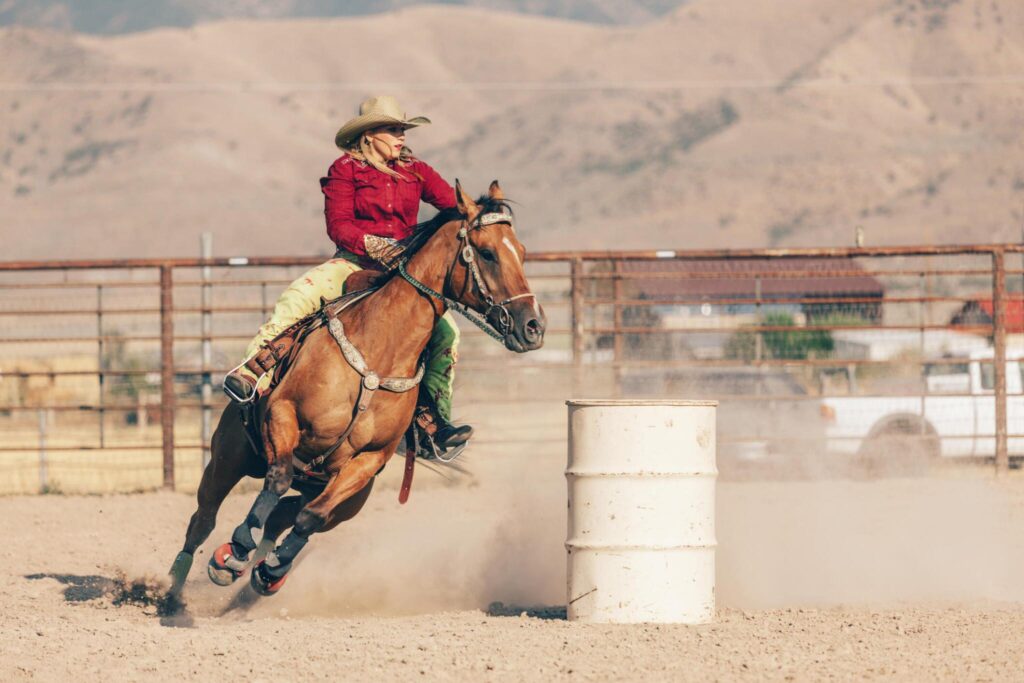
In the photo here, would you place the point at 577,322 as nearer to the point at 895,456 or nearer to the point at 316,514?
the point at 895,456

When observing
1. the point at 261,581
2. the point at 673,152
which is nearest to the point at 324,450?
the point at 261,581

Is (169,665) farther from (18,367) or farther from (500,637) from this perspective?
(18,367)

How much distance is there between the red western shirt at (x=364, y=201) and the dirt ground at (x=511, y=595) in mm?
1904

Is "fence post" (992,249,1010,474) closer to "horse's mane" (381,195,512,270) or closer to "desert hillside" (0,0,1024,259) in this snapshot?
"horse's mane" (381,195,512,270)

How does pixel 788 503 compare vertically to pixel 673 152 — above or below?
below

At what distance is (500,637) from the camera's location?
6781 millimetres

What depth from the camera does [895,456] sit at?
1445cm

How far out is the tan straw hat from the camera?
766cm

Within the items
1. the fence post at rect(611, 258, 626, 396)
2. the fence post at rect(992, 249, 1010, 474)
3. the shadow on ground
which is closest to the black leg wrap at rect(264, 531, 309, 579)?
the shadow on ground

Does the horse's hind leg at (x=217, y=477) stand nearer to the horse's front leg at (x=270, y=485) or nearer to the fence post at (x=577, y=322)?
the horse's front leg at (x=270, y=485)

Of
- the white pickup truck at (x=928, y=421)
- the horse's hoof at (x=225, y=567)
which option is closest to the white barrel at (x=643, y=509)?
the horse's hoof at (x=225, y=567)

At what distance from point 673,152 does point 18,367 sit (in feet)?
237

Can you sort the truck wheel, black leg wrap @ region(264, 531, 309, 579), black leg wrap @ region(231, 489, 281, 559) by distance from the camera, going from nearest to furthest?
black leg wrap @ region(231, 489, 281, 559) → black leg wrap @ region(264, 531, 309, 579) → the truck wheel

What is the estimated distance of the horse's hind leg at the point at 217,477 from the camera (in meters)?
7.85
